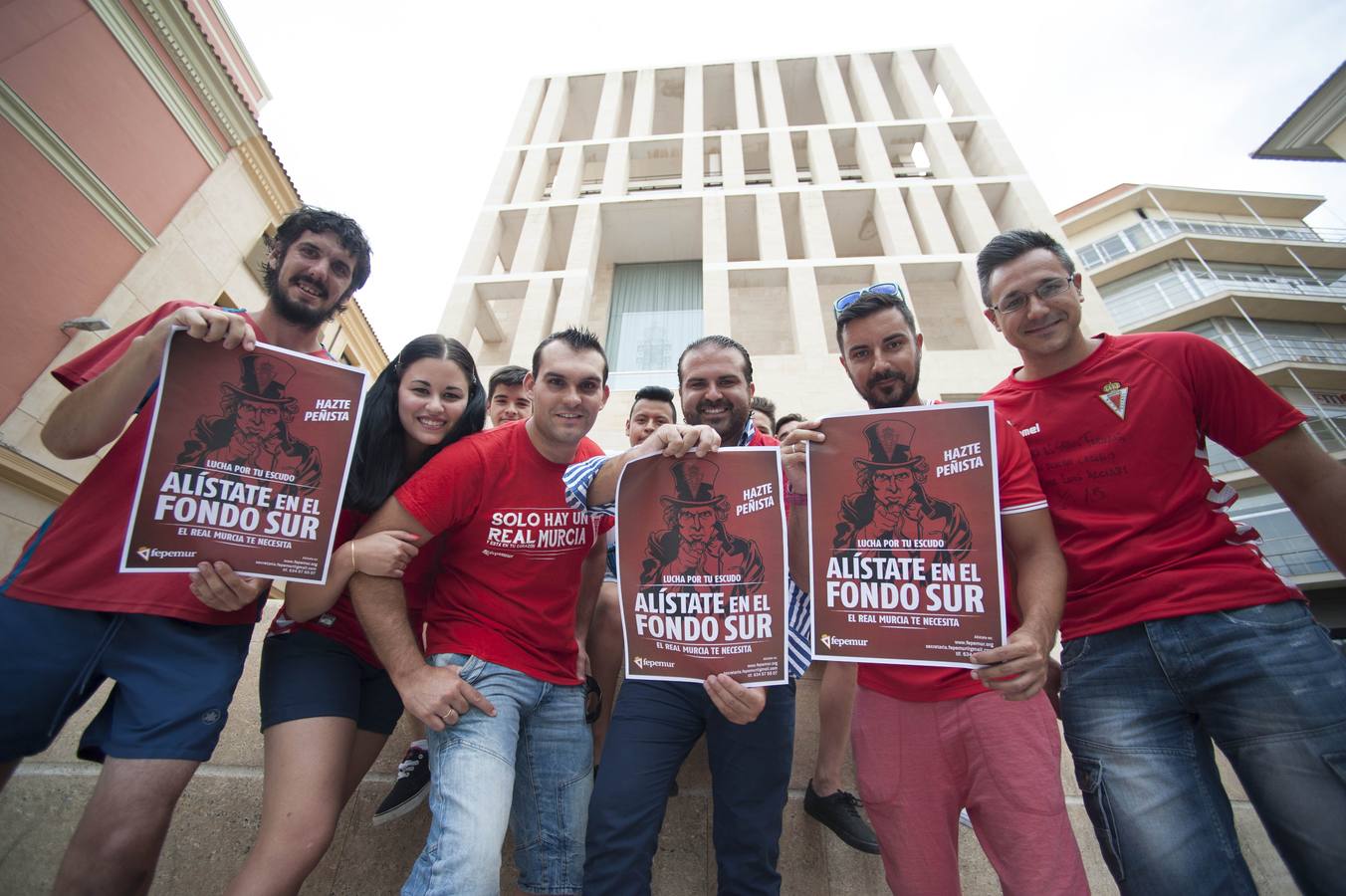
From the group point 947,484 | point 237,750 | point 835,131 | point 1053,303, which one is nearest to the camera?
point 947,484

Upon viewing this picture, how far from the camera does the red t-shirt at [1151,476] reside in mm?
1495

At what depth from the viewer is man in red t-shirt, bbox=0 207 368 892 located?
1.46 metres

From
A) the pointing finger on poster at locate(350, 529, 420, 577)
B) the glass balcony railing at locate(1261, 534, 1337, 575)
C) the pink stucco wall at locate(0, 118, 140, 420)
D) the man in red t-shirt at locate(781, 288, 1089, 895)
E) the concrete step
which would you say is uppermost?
the pink stucco wall at locate(0, 118, 140, 420)

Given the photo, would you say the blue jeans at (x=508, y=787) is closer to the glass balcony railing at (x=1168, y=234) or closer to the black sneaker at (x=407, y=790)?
the black sneaker at (x=407, y=790)

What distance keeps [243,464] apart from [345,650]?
77 centimetres

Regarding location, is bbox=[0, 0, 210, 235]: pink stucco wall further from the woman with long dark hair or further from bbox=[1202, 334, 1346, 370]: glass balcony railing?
bbox=[1202, 334, 1346, 370]: glass balcony railing

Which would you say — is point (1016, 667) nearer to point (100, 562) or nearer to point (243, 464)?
point (243, 464)

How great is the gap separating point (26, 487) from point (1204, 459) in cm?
1150

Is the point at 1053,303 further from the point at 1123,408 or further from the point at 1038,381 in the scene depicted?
the point at 1123,408

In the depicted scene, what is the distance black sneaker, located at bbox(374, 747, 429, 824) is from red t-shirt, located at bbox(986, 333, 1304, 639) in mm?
2567

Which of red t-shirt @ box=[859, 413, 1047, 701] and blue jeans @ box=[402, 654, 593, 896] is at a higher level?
red t-shirt @ box=[859, 413, 1047, 701]

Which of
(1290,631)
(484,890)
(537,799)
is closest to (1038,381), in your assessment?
(1290,631)

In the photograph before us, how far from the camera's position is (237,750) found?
251cm

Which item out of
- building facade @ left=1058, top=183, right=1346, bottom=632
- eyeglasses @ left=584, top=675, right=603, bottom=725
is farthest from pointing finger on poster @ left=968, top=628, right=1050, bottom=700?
building facade @ left=1058, top=183, right=1346, bottom=632
